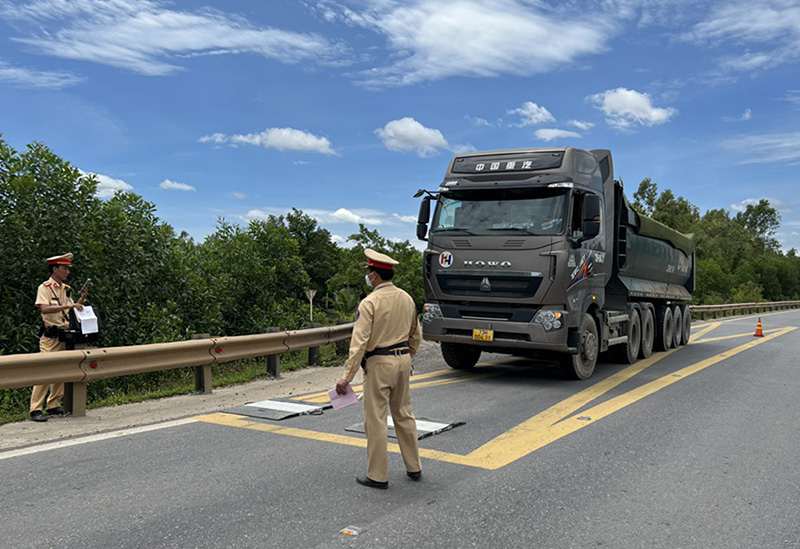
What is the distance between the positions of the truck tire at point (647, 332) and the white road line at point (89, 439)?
9717mm

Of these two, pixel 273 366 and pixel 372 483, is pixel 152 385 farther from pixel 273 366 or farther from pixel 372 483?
pixel 372 483

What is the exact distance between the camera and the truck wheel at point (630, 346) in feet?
40.3

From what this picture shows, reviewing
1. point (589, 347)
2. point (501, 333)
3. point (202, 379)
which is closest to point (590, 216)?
point (501, 333)

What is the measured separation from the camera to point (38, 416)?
22.2ft

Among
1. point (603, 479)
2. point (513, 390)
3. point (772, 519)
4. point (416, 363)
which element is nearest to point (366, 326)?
point (603, 479)

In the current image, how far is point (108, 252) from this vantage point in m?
11.3

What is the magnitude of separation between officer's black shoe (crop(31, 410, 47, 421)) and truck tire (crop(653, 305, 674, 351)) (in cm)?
1262

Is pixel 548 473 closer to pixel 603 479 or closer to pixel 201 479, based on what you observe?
pixel 603 479

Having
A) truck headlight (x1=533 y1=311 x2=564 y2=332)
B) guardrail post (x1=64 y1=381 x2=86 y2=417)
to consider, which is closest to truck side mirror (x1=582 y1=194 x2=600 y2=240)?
truck headlight (x1=533 y1=311 x2=564 y2=332)

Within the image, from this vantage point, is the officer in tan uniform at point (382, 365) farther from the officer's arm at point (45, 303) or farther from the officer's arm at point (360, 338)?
the officer's arm at point (45, 303)

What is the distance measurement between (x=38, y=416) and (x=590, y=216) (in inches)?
283

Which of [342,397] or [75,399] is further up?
[342,397]

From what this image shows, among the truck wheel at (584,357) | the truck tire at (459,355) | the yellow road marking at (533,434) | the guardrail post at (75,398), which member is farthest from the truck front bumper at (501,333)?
the guardrail post at (75,398)

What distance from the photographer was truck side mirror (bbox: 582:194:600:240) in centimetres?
898
